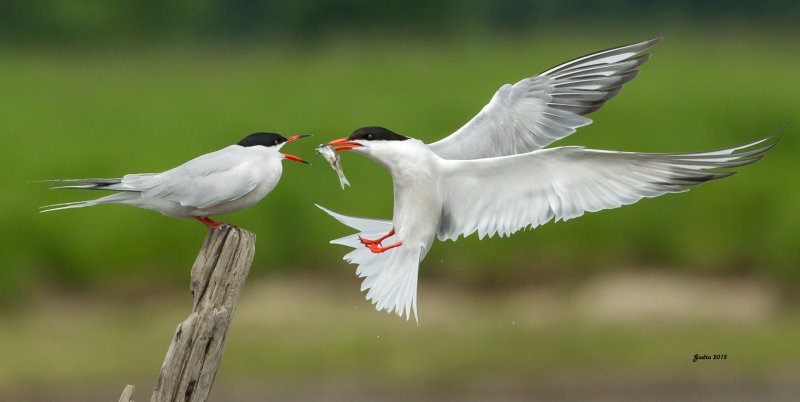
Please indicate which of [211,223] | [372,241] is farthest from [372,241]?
[211,223]

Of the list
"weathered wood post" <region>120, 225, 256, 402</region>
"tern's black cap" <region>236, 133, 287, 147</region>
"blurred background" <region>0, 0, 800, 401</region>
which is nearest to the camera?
"weathered wood post" <region>120, 225, 256, 402</region>

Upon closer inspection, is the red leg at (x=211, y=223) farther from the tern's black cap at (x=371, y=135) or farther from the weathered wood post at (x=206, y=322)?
the tern's black cap at (x=371, y=135)

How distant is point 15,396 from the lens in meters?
6.90

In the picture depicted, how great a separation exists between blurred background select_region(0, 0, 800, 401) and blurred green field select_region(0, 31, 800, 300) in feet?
0.05

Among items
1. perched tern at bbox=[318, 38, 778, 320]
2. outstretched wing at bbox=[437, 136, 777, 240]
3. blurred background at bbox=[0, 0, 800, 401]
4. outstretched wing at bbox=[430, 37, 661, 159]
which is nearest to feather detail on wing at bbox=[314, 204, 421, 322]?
perched tern at bbox=[318, 38, 778, 320]

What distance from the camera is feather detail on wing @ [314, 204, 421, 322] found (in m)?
4.18

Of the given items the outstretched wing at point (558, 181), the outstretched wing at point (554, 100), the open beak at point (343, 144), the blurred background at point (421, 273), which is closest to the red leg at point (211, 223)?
the open beak at point (343, 144)

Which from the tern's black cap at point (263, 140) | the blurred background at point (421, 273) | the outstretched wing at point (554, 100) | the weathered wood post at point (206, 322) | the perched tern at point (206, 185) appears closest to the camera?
the weathered wood post at point (206, 322)

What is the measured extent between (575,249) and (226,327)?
429 cm

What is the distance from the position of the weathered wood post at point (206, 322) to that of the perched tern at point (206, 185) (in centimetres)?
11

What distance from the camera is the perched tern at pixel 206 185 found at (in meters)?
3.91

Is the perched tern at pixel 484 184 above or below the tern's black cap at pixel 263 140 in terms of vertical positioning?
below

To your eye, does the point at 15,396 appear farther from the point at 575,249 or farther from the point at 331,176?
the point at 575,249

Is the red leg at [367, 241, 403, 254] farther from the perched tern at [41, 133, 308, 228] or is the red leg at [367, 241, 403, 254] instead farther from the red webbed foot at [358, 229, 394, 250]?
the perched tern at [41, 133, 308, 228]
